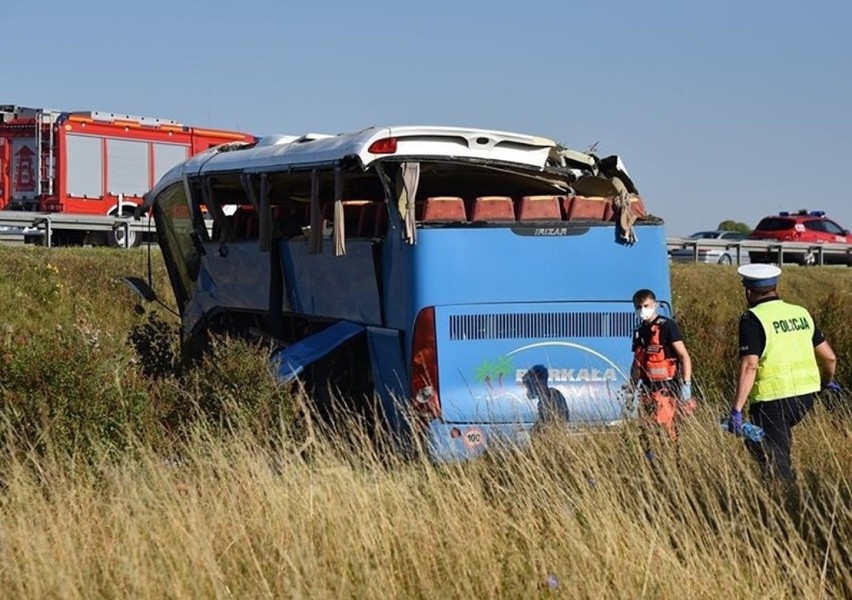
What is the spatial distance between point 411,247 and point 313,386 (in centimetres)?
182

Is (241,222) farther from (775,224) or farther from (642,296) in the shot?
(775,224)

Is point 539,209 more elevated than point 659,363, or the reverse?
point 539,209

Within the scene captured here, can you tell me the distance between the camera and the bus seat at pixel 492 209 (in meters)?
11.1

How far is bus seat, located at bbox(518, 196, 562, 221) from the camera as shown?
11289 mm

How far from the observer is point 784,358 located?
936 cm

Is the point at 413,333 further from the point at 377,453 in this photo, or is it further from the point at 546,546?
the point at 546,546

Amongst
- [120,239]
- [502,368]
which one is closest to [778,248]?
[120,239]

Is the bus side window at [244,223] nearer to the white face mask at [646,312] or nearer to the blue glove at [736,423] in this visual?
the white face mask at [646,312]

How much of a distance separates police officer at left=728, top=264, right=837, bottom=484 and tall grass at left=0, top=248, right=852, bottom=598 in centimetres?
28

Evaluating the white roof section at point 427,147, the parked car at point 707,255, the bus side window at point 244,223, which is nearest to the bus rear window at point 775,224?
the parked car at point 707,255

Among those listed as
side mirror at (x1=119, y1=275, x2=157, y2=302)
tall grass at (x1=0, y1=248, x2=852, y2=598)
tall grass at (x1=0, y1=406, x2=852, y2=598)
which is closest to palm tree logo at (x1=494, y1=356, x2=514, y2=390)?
tall grass at (x1=0, y1=248, x2=852, y2=598)

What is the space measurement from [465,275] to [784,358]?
2568 millimetres

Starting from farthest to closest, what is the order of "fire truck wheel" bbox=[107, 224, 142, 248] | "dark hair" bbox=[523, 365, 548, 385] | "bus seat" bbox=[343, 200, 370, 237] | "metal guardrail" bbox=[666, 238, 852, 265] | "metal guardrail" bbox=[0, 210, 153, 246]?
"metal guardrail" bbox=[666, 238, 852, 265], "fire truck wheel" bbox=[107, 224, 142, 248], "metal guardrail" bbox=[0, 210, 153, 246], "bus seat" bbox=[343, 200, 370, 237], "dark hair" bbox=[523, 365, 548, 385]

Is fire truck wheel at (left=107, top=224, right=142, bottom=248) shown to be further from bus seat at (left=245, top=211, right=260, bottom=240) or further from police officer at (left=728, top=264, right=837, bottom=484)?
police officer at (left=728, top=264, right=837, bottom=484)
